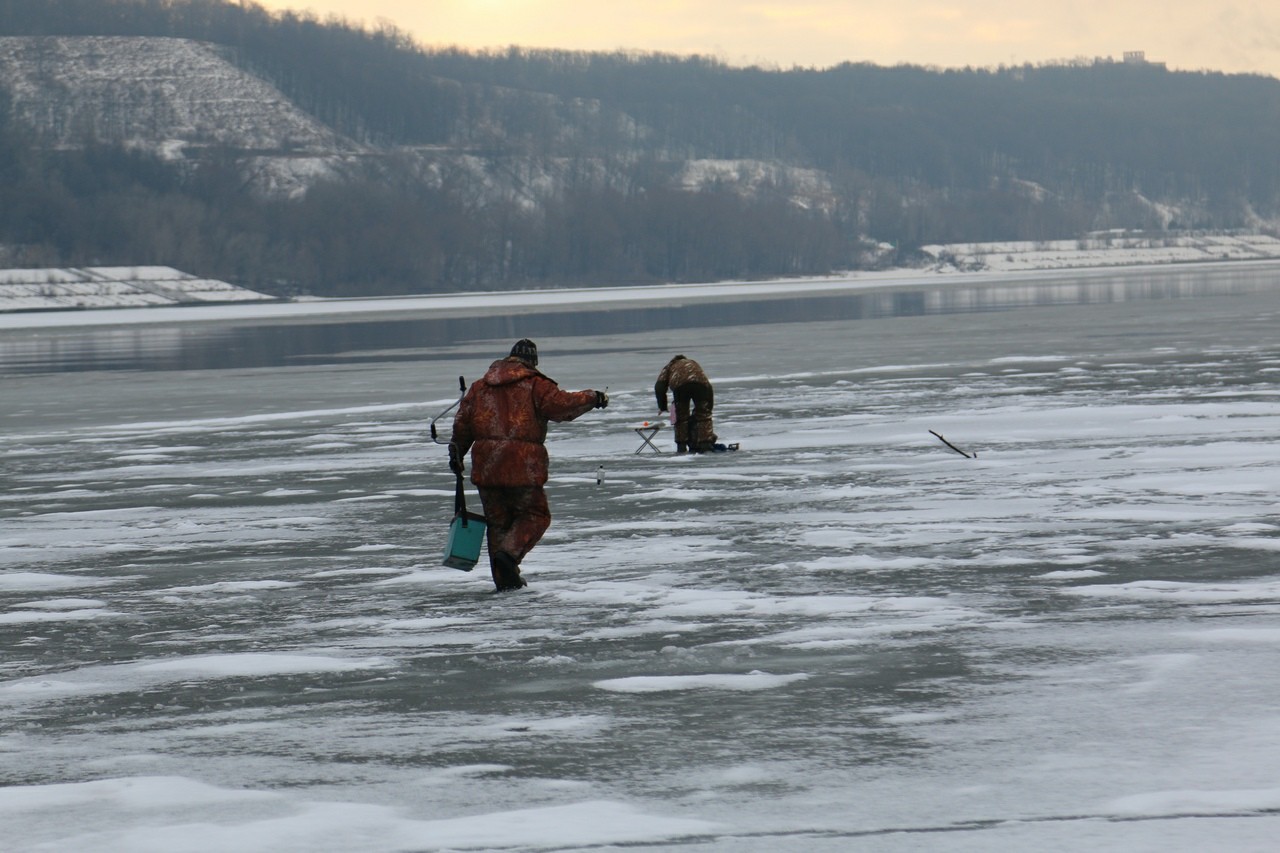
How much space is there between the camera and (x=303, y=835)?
6.40 m

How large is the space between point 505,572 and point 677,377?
31.4ft

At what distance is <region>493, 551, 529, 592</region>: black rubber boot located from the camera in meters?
11.6

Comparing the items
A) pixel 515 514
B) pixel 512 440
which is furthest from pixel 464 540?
pixel 512 440

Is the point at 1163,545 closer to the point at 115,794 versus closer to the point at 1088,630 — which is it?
the point at 1088,630

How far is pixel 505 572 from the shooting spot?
11.6 metres

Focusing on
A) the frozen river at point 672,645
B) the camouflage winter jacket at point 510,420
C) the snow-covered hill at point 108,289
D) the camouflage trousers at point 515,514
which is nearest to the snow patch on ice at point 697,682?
the frozen river at point 672,645

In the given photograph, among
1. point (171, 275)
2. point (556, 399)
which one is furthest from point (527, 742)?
point (171, 275)

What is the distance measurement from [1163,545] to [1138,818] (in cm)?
644

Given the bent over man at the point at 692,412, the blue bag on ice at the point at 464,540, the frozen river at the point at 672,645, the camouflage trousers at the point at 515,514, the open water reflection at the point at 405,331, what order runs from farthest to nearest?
the open water reflection at the point at 405,331 < the bent over man at the point at 692,412 < the blue bag on ice at the point at 464,540 < the camouflage trousers at the point at 515,514 < the frozen river at the point at 672,645

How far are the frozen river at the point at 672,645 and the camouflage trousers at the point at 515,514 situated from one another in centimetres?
37

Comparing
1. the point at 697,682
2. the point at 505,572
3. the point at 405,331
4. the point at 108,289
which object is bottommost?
the point at 697,682

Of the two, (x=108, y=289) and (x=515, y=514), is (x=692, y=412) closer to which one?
(x=515, y=514)

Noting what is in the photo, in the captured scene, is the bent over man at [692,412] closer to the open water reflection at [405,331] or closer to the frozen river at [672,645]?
the frozen river at [672,645]

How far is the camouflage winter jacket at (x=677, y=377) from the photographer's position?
2064cm
